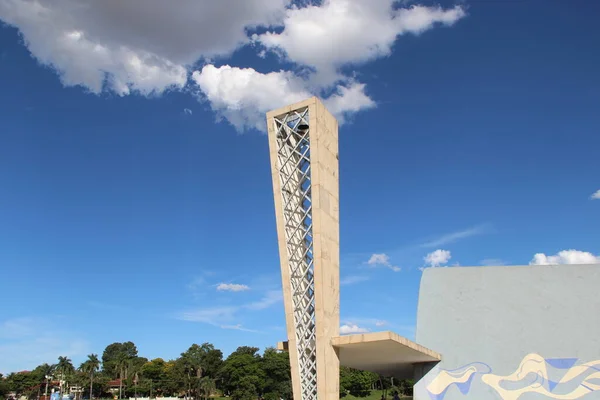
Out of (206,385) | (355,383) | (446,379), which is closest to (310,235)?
(446,379)

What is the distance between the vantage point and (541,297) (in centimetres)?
2234

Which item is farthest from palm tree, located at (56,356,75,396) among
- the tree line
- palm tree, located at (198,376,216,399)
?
palm tree, located at (198,376,216,399)

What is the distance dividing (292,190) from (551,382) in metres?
13.0

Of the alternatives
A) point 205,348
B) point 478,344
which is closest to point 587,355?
point 478,344

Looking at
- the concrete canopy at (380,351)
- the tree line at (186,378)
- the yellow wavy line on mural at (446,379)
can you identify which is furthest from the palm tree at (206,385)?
the yellow wavy line on mural at (446,379)

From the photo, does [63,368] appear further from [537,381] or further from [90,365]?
[537,381]

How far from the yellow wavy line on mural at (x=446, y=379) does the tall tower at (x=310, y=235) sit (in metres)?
5.64

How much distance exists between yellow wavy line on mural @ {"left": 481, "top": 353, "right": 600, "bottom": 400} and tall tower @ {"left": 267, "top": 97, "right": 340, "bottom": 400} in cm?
724

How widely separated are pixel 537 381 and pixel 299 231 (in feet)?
37.3

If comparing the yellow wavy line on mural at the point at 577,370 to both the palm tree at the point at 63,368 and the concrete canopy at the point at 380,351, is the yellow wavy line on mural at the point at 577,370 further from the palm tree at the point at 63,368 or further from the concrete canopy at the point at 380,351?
the palm tree at the point at 63,368

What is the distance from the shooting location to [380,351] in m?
21.0

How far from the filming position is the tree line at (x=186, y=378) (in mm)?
66312

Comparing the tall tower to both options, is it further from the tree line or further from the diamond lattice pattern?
the tree line

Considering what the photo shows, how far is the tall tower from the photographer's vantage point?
19234mm
